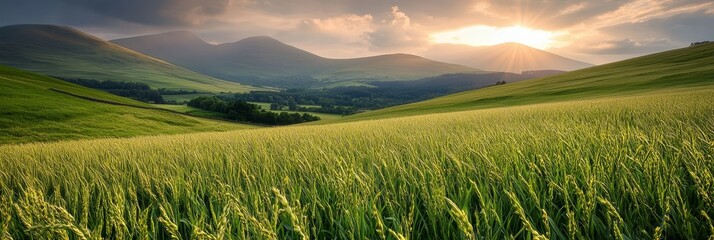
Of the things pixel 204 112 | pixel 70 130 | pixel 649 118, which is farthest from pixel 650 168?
pixel 204 112

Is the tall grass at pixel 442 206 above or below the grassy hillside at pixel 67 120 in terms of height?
above

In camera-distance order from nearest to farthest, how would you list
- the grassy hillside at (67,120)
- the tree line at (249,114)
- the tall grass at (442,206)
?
the tall grass at (442,206)
the grassy hillside at (67,120)
the tree line at (249,114)

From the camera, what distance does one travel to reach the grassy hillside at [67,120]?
147 ft

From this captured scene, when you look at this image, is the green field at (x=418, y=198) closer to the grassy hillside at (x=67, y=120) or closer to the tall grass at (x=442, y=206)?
the tall grass at (x=442, y=206)

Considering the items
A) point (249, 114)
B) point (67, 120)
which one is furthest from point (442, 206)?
point (249, 114)

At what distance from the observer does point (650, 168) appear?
2.03 metres

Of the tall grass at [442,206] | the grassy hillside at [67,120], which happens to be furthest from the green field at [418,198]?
the grassy hillside at [67,120]

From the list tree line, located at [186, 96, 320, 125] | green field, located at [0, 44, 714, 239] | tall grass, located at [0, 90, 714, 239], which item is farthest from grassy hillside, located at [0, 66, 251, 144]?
tall grass, located at [0, 90, 714, 239]

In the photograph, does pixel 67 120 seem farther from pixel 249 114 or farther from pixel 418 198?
pixel 418 198

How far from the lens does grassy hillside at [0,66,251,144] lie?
44.7 m

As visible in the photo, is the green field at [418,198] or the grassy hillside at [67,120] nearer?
the green field at [418,198]

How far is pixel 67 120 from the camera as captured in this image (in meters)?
50.9

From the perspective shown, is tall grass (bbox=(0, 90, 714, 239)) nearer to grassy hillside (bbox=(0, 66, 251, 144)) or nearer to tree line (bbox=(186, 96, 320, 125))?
grassy hillside (bbox=(0, 66, 251, 144))

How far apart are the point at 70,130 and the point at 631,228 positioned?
203 feet
